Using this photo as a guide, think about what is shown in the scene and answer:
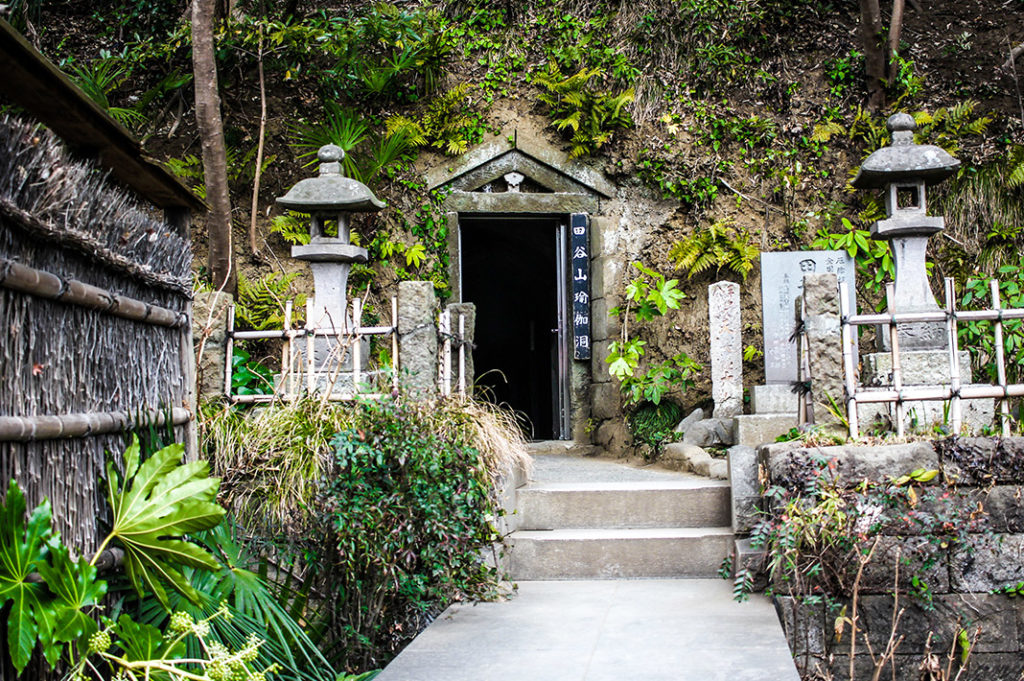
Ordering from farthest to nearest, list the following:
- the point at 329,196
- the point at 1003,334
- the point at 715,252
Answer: the point at 715,252
the point at 1003,334
the point at 329,196

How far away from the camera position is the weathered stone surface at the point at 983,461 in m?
4.48

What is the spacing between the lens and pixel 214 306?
5.57 meters

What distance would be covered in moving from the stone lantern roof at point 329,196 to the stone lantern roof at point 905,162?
3882mm

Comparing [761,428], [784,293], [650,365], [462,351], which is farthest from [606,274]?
[462,351]

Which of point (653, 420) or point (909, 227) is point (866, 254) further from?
point (653, 420)

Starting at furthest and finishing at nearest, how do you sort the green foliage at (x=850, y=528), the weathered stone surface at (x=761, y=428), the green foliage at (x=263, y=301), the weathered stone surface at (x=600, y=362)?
1. the weathered stone surface at (x=600, y=362)
2. the green foliage at (x=263, y=301)
3. the weathered stone surface at (x=761, y=428)
4. the green foliage at (x=850, y=528)

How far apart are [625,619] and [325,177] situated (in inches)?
180

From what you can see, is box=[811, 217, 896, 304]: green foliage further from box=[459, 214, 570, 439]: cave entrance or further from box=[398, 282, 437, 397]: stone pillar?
box=[398, 282, 437, 397]: stone pillar

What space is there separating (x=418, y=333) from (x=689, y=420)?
3387 millimetres

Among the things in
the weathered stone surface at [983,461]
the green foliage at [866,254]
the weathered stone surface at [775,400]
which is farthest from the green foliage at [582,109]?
the weathered stone surface at [983,461]

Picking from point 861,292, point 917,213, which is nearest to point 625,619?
point 917,213

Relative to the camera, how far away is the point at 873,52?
9266 millimetres

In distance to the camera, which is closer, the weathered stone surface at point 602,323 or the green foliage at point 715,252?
the green foliage at point 715,252

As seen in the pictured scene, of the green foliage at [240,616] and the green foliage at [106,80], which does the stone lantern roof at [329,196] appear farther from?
the green foliage at [240,616]
